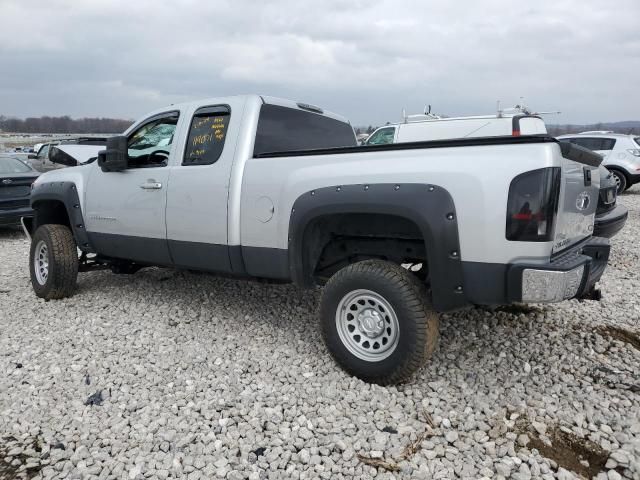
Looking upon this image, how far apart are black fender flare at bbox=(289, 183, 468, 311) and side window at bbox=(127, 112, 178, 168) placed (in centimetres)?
196

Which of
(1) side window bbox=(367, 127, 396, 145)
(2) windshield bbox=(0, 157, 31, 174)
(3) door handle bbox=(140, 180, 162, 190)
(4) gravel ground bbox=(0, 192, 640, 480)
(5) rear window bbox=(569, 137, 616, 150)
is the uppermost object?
(1) side window bbox=(367, 127, 396, 145)

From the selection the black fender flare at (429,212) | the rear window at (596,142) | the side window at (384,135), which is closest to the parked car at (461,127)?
the side window at (384,135)

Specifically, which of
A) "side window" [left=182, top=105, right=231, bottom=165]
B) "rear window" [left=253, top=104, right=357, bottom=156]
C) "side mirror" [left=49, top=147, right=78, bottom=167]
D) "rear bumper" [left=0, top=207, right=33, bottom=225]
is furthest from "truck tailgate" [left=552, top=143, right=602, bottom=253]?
"rear bumper" [left=0, top=207, right=33, bottom=225]

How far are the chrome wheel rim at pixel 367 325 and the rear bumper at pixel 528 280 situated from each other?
1.79ft

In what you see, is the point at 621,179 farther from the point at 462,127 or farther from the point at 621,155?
the point at 462,127

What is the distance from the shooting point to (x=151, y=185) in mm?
4195

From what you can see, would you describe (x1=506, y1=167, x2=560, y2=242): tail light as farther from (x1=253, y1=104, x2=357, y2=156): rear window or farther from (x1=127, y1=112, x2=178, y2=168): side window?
(x1=127, y1=112, x2=178, y2=168): side window

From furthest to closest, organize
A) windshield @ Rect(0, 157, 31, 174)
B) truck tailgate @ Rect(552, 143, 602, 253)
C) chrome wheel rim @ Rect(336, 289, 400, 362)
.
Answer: windshield @ Rect(0, 157, 31, 174) → chrome wheel rim @ Rect(336, 289, 400, 362) → truck tailgate @ Rect(552, 143, 602, 253)

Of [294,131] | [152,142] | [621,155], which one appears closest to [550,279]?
[294,131]

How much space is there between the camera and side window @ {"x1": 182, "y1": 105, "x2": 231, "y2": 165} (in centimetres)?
391

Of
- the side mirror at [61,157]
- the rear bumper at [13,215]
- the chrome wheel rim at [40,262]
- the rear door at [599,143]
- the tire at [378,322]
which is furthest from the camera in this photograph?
the rear door at [599,143]

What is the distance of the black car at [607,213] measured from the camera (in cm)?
460

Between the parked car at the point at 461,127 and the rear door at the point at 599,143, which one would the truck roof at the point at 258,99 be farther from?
the rear door at the point at 599,143

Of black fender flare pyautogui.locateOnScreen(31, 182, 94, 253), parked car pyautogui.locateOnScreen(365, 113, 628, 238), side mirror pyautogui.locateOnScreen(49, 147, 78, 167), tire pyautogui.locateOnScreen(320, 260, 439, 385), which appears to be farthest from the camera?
parked car pyautogui.locateOnScreen(365, 113, 628, 238)
